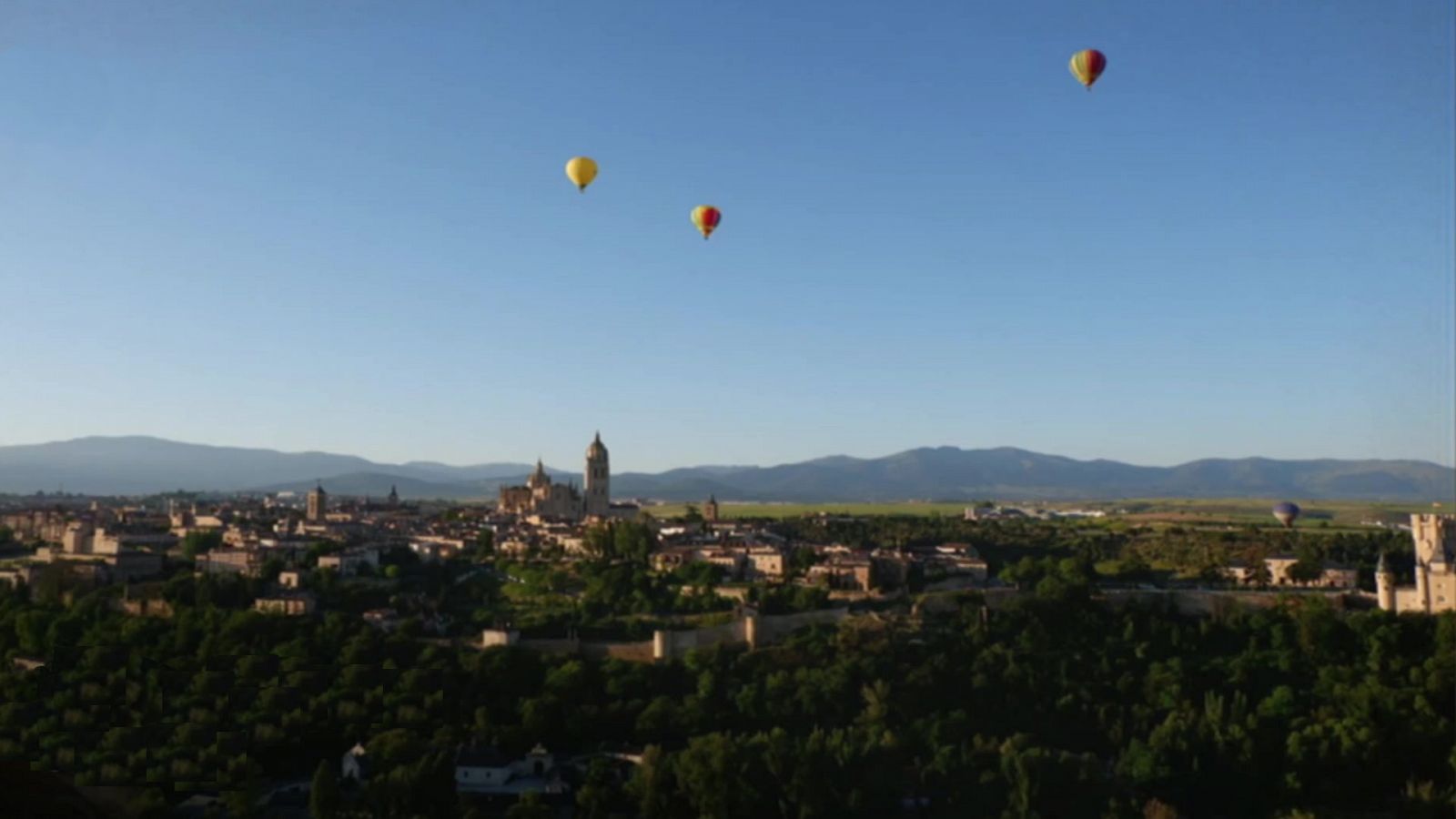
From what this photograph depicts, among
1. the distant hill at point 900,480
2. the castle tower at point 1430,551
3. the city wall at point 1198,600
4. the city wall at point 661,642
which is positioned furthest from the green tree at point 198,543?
the distant hill at point 900,480

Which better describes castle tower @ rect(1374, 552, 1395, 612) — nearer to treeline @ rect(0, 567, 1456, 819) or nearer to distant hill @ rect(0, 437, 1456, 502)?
treeline @ rect(0, 567, 1456, 819)

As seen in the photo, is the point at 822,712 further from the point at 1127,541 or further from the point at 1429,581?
the point at 1127,541

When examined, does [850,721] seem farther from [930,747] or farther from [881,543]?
[881,543]

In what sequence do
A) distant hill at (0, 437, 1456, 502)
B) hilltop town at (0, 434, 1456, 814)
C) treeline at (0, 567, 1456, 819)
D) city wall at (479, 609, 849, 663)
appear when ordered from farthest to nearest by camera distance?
distant hill at (0, 437, 1456, 502) → city wall at (479, 609, 849, 663) → hilltop town at (0, 434, 1456, 814) → treeline at (0, 567, 1456, 819)

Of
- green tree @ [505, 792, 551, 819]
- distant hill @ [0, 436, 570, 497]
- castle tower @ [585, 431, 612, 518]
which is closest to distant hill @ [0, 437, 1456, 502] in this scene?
distant hill @ [0, 436, 570, 497]

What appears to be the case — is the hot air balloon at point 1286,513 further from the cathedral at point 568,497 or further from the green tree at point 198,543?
the green tree at point 198,543
